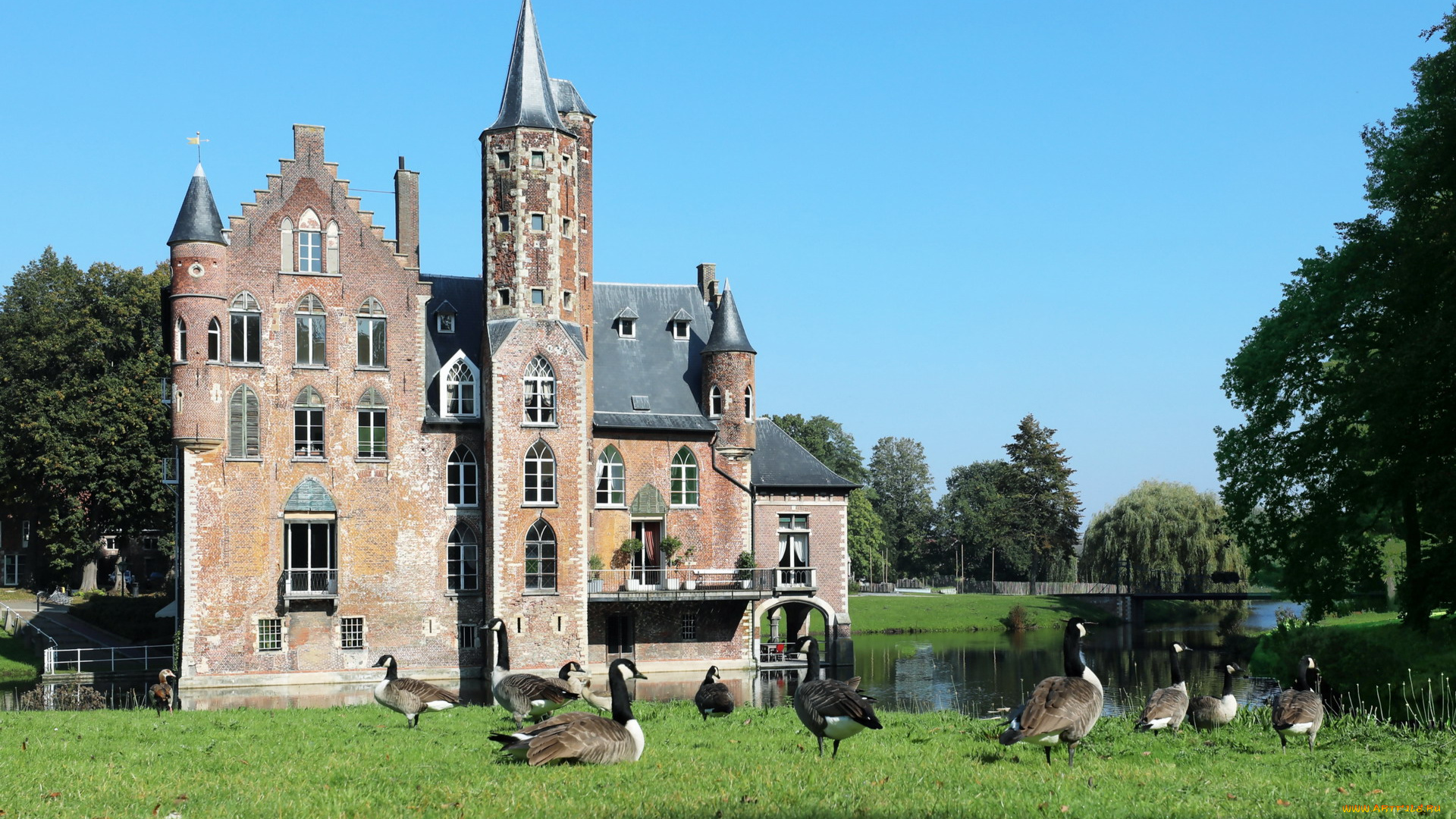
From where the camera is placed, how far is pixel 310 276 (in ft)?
123

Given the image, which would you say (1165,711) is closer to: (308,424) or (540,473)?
(540,473)

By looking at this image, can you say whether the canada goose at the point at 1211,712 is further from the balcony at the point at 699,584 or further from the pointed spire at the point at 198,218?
the pointed spire at the point at 198,218

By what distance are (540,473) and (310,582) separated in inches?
272

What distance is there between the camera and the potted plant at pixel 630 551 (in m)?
40.1

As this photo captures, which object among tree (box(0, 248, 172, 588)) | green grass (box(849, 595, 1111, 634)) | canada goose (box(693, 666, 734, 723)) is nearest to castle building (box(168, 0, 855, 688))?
tree (box(0, 248, 172, 588))

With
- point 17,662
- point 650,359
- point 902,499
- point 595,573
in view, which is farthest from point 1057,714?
point 902,499

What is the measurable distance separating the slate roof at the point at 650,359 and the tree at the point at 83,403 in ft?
49.6

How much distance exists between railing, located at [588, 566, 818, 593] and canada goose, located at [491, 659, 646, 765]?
89.9ft

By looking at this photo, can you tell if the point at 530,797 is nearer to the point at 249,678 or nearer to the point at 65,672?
the point at 249,678

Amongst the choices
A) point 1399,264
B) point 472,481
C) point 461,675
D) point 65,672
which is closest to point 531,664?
point 461,675

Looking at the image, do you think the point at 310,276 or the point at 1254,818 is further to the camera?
the point at 310,276

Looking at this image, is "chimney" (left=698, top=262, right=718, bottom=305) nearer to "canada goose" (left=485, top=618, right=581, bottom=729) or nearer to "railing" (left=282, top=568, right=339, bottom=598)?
"railing" (left=282, top=568, right=339, bottom=598)

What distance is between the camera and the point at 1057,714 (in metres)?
11.7

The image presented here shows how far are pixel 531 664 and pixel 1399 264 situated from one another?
77.2 feet
